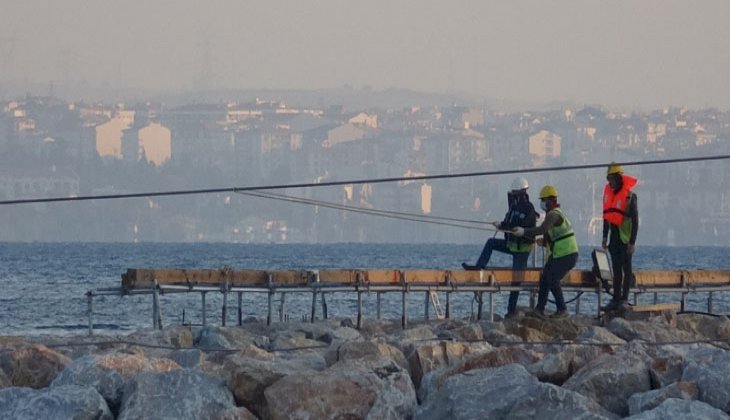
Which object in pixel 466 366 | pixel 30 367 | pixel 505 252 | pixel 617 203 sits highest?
pixel 617 203

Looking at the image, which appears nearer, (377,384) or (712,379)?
(712,379)

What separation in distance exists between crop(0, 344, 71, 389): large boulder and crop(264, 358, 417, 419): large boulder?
1.91 m

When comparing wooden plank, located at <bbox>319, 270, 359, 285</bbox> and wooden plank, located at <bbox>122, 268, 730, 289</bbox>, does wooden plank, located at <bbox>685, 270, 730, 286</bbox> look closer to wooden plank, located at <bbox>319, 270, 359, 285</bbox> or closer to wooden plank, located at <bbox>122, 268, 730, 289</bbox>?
wooden plank, located at <bbox>122, 268, 730, 289</bbox>

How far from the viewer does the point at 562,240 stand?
1797cm

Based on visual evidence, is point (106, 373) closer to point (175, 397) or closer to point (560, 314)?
point (175, 397)

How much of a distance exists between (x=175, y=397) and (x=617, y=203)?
7.57 meters

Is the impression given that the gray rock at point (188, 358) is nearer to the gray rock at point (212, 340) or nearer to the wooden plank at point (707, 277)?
the gray rock at point (212, 340)

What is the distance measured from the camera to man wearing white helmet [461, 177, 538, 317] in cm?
1866

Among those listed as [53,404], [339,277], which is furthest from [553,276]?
[53,404]

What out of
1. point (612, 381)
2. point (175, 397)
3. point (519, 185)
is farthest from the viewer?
point (519, 185)

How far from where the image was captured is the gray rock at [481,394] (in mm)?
11008

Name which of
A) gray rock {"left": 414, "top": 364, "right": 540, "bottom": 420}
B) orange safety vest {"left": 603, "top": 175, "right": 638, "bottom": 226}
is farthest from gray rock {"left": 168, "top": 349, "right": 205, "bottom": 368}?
orange safety vest {"left": 603, "top": 175, "right": 638, "bottom": 226}

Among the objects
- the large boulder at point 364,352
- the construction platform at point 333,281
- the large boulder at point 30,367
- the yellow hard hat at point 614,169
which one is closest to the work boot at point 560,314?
the yellow hard hat at point 614,169

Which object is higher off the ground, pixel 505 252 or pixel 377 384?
pixel 505 252
